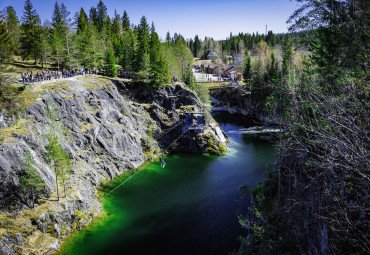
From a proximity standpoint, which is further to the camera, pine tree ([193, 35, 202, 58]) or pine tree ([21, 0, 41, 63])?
pine tree ([193, 35, 202, 58])

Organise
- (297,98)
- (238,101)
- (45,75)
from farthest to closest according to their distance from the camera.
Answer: (238,101) → (45,75) → (297,98)

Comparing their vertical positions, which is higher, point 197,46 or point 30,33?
point 197,46

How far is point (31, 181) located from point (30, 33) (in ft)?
133

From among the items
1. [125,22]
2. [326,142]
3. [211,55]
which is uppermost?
[125,22]

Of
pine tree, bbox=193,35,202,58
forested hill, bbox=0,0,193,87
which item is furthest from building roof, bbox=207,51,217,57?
forested hill, bbox=0,0,193,87

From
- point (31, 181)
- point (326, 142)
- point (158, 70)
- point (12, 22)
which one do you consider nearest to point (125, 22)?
point (12, 22)

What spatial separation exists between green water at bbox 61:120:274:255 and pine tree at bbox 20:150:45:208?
19.8 feet

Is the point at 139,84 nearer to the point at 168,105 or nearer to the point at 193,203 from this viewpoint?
the point at 168,105

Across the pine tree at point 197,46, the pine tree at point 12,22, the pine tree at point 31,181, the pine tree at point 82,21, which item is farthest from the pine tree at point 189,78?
the pine tree at point 197,46

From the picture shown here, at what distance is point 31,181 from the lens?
75.6 ft

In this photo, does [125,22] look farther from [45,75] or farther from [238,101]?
[45,75]

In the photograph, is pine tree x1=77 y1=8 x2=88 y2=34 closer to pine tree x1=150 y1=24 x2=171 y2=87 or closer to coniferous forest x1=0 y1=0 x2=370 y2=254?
coniferous forest x1=0 y1=0 x2=370 y2=254

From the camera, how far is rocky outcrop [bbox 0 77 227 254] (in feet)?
74.1

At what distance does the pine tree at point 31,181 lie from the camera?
23.0m
